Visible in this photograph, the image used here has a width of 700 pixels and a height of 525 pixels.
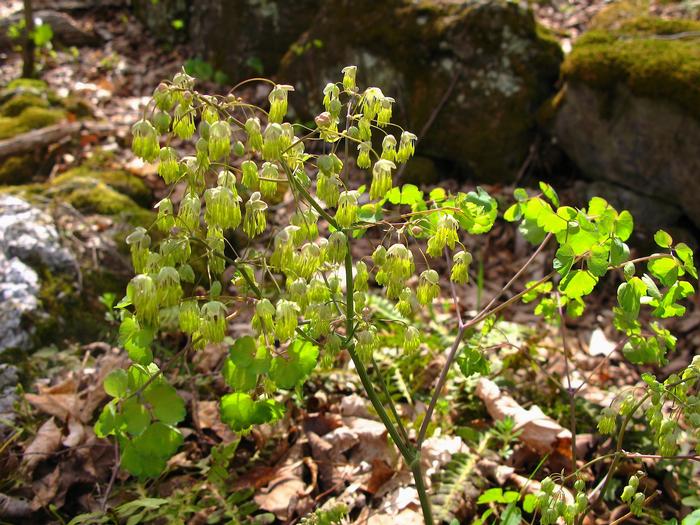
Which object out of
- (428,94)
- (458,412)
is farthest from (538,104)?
(458,412)

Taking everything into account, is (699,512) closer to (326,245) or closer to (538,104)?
(326,245)

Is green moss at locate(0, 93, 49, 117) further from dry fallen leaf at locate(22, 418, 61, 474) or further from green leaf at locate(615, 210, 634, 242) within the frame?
green leaf at locate(615, 210, 634, 242)

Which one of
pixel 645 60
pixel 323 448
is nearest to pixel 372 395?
pixel 323 448

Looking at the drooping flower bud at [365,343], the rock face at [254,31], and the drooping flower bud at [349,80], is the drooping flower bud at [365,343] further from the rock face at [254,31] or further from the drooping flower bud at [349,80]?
Answer: the rock face at [254,31]

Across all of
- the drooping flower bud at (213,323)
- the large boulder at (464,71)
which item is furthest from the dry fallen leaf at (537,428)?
the large boulder at (464,71)

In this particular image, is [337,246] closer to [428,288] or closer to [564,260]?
[428,288]

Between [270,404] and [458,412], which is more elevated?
[270,404]
